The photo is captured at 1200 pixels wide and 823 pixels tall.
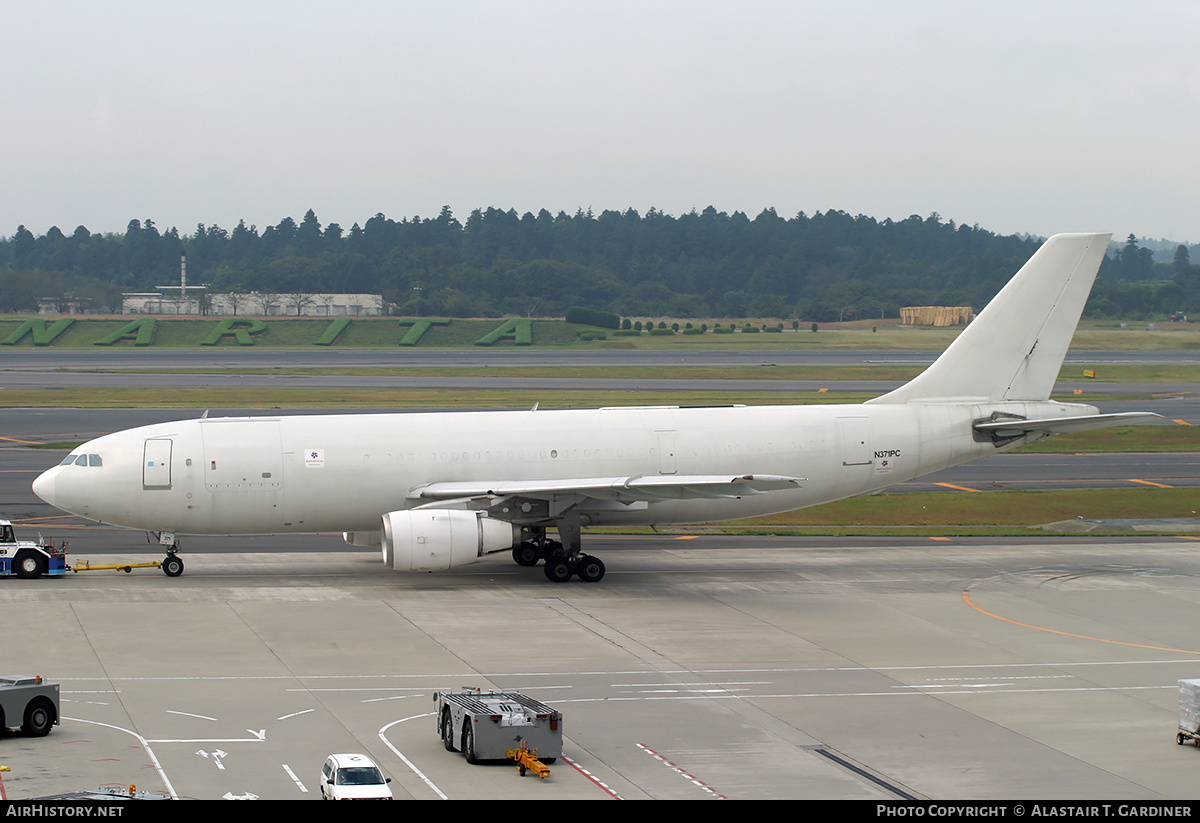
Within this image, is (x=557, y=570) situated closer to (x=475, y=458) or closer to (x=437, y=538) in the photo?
(x=475, y=458)

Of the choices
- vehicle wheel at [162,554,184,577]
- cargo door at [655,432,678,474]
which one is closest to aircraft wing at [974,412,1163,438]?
cargo door at [655,432,678,474]

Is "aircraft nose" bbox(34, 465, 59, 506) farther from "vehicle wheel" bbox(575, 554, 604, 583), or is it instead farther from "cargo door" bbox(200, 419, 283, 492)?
"vehicle wheel" bbox(575, 554, 604, 583)

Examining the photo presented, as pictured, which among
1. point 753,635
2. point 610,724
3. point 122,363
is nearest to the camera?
point 610,724

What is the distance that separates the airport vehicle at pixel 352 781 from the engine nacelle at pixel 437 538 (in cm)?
1624

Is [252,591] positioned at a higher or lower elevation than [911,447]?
lower

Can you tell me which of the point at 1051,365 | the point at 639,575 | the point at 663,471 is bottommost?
the point at 639,575

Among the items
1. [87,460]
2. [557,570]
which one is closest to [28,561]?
[87,460]

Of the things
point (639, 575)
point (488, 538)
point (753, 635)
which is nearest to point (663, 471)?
point (639, 575)

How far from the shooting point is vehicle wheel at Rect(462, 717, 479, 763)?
2002 cm

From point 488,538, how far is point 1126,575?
20.3 meters

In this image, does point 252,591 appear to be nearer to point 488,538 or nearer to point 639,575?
point 488,538

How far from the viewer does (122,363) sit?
130 metres

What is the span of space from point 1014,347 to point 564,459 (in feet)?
50.7

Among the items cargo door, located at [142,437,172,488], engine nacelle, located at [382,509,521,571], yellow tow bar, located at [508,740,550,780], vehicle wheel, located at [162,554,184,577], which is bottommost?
vehicle wheel, located at [162,554,184,577]
